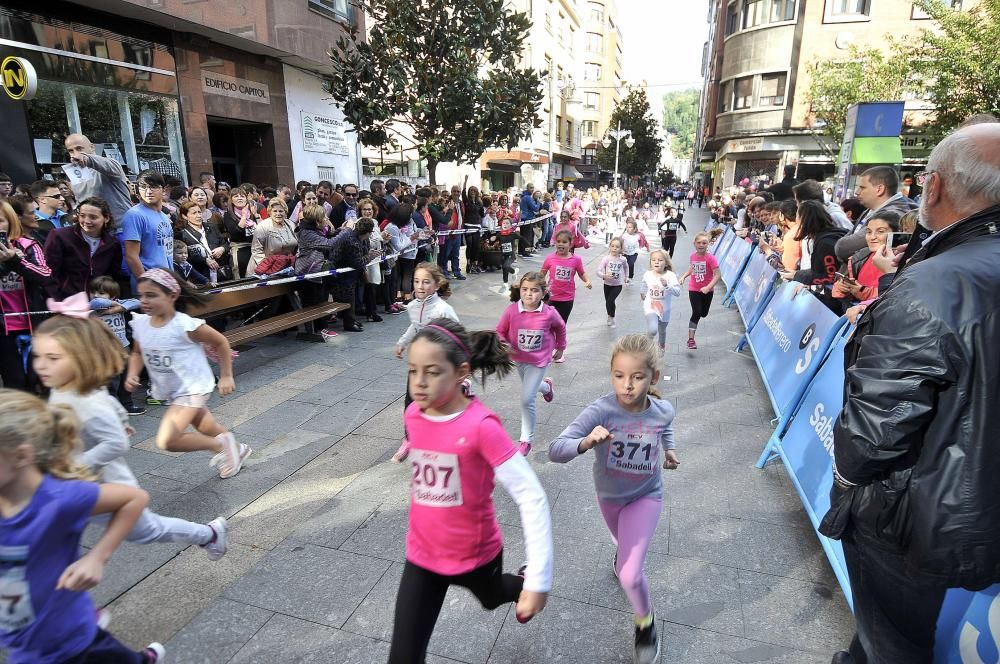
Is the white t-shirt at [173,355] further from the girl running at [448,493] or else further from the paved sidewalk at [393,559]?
the girl running at [448,493]

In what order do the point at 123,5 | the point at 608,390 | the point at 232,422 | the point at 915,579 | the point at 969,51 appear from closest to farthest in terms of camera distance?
the point at 915,579, the point at 232,422, the point at 608,390, the point at 123,5, the point at 969,51

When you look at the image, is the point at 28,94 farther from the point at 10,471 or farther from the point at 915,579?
the point at 915,579

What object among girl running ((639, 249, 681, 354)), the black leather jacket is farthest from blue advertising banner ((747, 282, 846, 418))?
the black leather jacket

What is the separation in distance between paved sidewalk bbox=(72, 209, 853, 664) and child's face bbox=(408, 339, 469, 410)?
141 centimetres

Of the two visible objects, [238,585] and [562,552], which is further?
[562,552]

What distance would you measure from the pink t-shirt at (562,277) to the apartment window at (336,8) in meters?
12.0

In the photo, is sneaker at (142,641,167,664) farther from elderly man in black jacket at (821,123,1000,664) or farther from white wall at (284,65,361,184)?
white wall at (284,65,361,184)

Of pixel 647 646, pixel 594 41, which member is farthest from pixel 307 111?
pixel 594 41

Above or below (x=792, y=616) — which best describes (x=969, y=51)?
above

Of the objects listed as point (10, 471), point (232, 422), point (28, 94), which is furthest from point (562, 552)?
point (28, 94)

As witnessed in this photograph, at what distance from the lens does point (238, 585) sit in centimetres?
311

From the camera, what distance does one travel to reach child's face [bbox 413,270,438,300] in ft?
14.4

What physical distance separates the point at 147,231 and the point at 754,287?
8.11 m

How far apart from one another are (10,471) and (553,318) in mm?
3577
